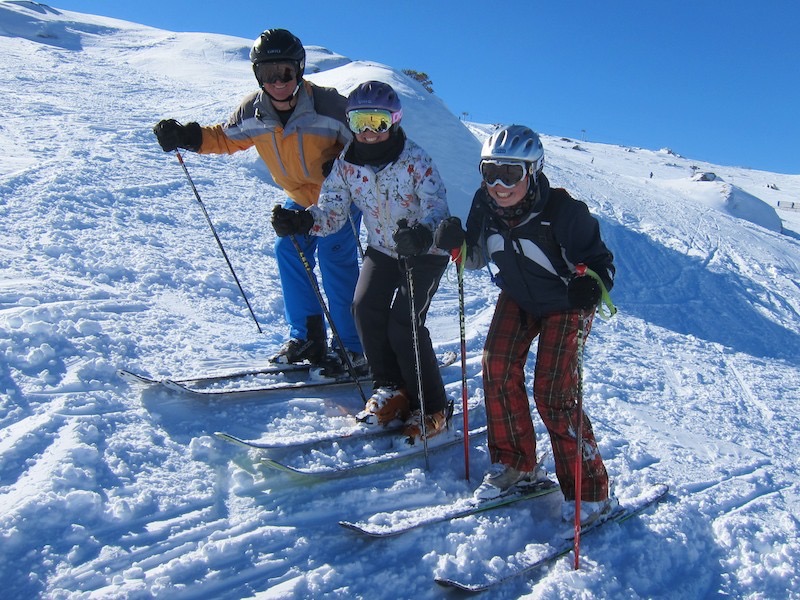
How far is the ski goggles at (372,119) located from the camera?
3.42 metres

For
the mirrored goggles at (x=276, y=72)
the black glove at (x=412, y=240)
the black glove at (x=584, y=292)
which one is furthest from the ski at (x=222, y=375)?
the black glove at (x=584, y=292)

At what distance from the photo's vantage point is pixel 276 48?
3881mm

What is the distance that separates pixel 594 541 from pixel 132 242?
17.2ft

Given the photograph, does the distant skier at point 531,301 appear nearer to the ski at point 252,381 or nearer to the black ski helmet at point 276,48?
the ski at point 252,381

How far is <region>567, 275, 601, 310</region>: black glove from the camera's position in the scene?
9.10 feet

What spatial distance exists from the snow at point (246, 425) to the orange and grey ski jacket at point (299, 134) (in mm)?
1453

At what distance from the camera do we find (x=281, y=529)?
2.93 meters

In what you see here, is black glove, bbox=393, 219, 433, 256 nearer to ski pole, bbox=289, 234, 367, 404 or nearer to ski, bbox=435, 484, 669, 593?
ski pole, bbox=289, 234, 367, 404

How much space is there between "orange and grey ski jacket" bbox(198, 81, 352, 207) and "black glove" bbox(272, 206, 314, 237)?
53 cm

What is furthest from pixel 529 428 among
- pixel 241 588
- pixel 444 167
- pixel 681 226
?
pixel 681 226

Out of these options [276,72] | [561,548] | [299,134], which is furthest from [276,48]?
[561,548]

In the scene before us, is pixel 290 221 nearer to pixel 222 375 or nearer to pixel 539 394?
pixel 222 375

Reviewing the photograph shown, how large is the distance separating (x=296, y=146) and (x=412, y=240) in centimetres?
138

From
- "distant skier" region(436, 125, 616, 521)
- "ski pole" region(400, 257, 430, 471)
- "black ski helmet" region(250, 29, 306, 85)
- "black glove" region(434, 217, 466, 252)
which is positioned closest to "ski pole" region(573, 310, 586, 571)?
"distant skier" region(436, 125, 616, 521)
